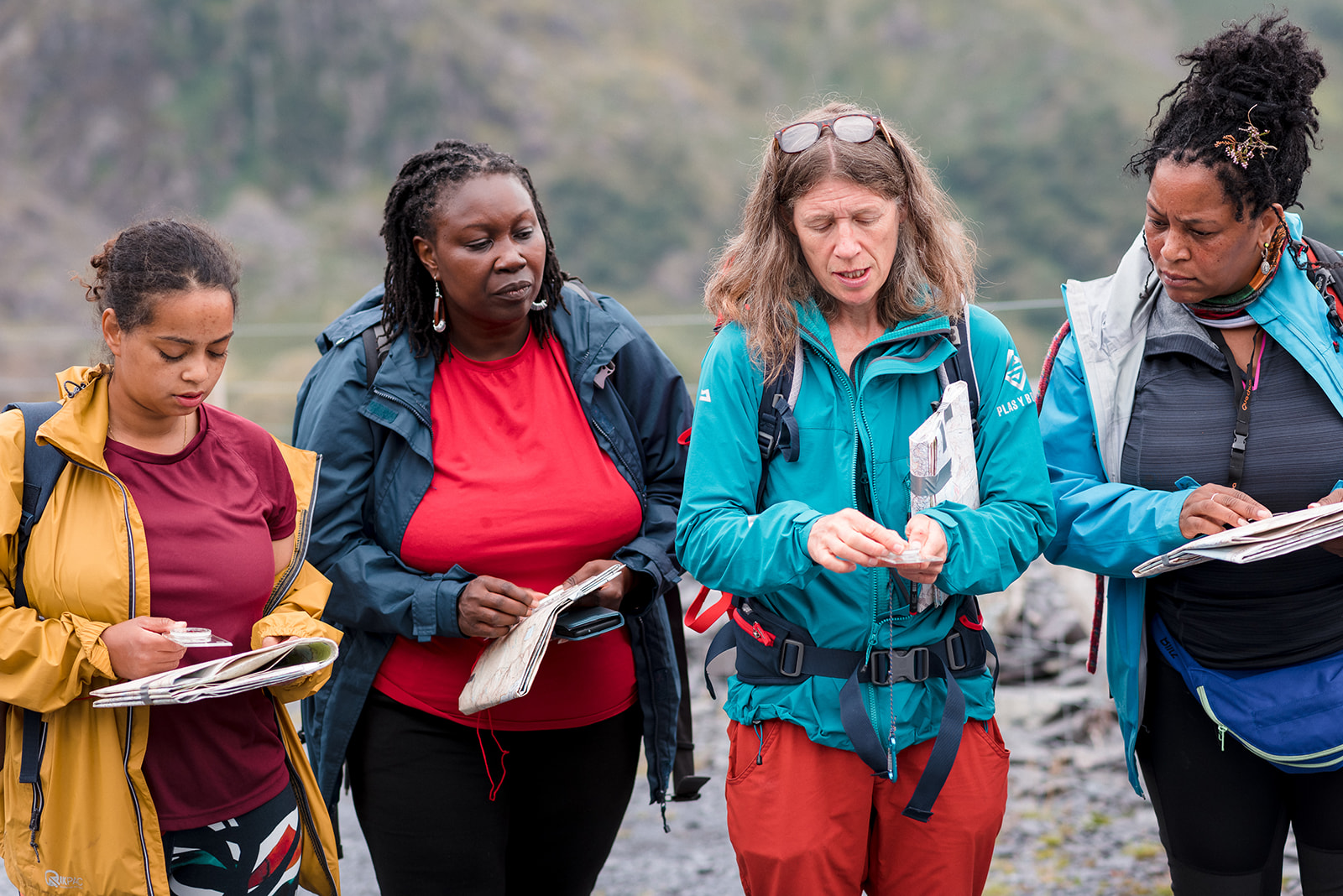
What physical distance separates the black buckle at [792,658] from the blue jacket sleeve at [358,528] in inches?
28.9

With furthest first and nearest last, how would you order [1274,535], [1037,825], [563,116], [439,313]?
1. [563,116]
2. [1037,825]
3. [439,313]
4. [1274,535]

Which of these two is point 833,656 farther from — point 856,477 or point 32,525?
point 32,525

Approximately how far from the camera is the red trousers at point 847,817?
240cm

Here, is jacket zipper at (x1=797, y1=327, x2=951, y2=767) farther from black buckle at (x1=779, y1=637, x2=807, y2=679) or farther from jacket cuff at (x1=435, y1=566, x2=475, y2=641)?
jacket cuff at (x1=435, y1=566, x2=475, y2=641)

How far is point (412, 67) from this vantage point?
52188 millimetres

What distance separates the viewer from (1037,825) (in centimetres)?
477

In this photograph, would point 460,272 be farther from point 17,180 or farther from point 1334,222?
point 1334,222

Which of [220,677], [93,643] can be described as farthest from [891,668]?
[93,643]

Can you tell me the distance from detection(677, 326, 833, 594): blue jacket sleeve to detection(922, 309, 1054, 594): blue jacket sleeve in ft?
0.89

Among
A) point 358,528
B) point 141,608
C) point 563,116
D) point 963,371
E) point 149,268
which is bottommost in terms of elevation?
point 141,608

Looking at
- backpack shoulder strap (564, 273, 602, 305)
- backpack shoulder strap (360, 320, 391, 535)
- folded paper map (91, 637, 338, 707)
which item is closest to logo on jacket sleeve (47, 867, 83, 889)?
folded paper map (91, 637, 338, 707)

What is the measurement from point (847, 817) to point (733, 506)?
0.63m

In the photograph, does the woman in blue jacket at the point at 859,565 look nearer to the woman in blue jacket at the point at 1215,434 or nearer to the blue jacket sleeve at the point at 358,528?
the woman in blue jacket at the point at 1215,434

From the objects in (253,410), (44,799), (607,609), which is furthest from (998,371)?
(253,410)
